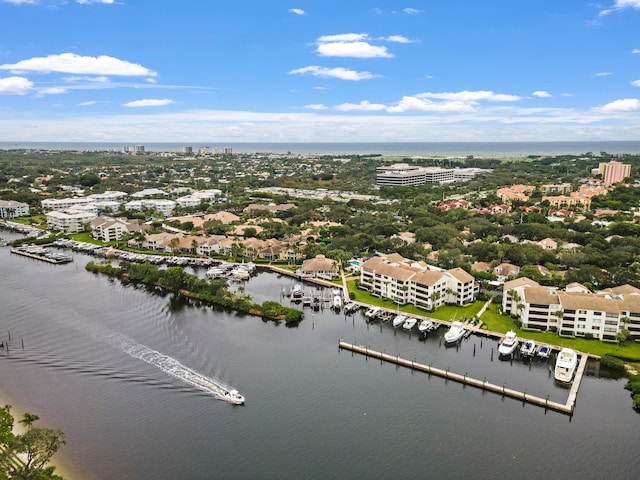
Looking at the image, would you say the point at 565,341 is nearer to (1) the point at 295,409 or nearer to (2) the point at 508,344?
(2) the point at 508,344

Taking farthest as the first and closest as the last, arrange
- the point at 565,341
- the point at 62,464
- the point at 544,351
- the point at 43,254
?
the point at 43,254, the point at 565,341, the point at 544,351, the point at 62,464

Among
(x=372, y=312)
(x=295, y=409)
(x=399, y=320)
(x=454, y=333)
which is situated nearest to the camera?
(x=295, y=409)

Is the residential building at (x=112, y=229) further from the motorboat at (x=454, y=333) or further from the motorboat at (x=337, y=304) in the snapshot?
the motorboat at (x=454, y=333)

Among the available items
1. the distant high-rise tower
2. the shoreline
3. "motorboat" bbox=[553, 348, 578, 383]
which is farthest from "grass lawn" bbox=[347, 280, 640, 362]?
the distant high-rise tower

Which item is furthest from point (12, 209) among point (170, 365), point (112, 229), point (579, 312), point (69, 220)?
point (579, 312)

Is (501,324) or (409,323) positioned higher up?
(501,324)

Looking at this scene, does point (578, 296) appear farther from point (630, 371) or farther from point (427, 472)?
point (427, 472)
